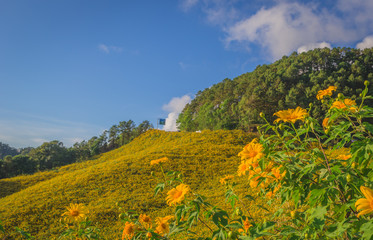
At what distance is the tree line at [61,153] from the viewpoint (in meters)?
14.4

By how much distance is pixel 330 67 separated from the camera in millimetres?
20500

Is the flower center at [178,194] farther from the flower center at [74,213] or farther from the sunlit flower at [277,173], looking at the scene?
the flower center at [74,213]

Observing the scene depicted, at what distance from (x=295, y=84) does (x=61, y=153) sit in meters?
20.2

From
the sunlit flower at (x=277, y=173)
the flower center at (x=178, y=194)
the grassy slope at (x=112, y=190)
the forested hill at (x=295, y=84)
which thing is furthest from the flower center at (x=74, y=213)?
the forested hill at (x=295, y=84)

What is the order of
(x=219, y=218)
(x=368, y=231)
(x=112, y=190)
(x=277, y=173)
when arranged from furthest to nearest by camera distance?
(x=112, y=190), (x=277, y=173), (x=219, y=218), (x=368, y=231)

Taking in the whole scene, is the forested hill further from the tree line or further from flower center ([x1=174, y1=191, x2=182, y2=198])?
flower center ([x1=174, y1=191, x2=182, y2=198])

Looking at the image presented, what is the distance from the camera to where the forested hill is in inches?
694

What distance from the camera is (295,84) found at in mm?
19828

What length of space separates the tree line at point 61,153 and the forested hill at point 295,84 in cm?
604

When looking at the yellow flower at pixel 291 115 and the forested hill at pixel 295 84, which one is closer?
the yellow flower at pixel 291 115

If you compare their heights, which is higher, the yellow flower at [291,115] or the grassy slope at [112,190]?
the yellow flower at [291,115]

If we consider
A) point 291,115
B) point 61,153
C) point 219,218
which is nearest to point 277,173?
point 291,115

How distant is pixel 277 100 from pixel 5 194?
60.3 ft

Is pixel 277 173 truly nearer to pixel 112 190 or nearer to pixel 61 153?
pixel 112 190
